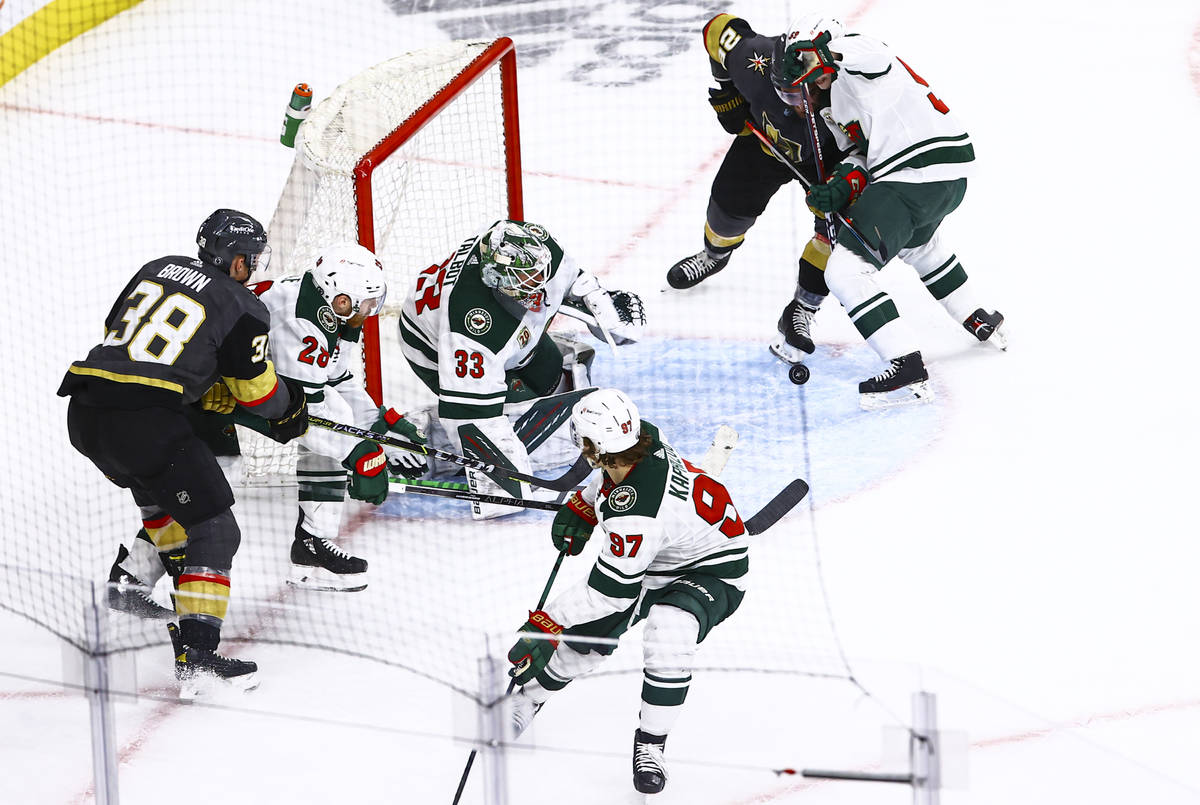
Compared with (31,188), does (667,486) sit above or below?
above

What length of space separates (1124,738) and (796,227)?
9.91 feet

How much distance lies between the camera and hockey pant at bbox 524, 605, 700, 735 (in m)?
3.27

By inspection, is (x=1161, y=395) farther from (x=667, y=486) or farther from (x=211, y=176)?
(x=211, y=176)

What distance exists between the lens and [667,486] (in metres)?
3.37

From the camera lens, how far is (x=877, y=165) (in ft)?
16.2

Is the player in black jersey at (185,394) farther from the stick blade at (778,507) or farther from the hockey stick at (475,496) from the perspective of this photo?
the stick blade at (778,507)

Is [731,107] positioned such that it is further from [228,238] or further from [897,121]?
[228,238]

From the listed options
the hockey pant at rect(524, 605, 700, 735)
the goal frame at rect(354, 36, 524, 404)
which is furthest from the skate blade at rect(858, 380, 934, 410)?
the hockey pant at rect(524, 605, 700, 735)

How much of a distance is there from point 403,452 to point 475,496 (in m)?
0.53

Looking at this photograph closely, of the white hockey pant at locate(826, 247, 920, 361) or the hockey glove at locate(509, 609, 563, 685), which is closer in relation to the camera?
the hockey glove at locate(509, 609, 563, 685)

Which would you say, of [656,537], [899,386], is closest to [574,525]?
[656,537]

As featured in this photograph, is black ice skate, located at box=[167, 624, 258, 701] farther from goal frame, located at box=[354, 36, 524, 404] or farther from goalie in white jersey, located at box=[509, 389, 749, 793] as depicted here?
goal frame, located at box=[354, 36, 524, 404]

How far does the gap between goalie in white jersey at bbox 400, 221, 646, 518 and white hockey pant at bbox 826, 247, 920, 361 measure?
70 cm

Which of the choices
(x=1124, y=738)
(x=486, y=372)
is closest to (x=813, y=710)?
(x=1124, y=738)
